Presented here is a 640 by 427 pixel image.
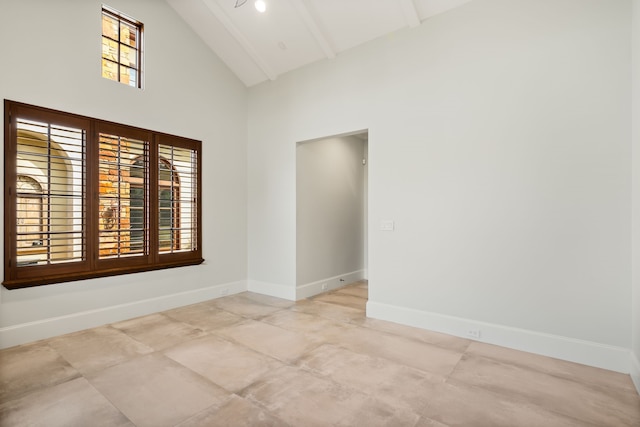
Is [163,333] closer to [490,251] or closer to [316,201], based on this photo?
[316,201]

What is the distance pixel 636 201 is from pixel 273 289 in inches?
177

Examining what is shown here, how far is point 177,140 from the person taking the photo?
4719 mm

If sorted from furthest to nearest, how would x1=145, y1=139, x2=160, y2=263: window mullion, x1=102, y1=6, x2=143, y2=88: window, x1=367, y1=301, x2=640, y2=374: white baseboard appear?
x1=145, y1=139, x2=160, y2=263: window mullion → x1=102, y1=6, x2=143, y2=88: window → x1=367, y1=301, x2=640, y2=374: white baseboard

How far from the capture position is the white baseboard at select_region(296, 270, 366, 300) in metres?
5.16

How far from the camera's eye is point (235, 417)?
215 cm

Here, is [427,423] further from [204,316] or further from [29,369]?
[29,369]

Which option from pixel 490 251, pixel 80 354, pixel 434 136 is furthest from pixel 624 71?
pixel 80 354

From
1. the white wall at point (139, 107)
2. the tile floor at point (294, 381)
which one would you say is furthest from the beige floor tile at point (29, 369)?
the white wall at point (139, 107)

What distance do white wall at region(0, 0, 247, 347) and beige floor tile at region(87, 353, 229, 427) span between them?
1.39m

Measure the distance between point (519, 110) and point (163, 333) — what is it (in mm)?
4446

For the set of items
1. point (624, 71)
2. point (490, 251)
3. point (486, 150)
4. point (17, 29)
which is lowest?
point (490, 251)

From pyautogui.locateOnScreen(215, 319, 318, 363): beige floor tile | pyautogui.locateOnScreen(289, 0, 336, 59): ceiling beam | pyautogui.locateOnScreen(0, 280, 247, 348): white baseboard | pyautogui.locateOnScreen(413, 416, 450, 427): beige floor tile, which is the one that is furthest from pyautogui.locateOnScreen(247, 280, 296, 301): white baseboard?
pyautogui.locateOnScreen(289, 0, 336, 59): ceiling beam

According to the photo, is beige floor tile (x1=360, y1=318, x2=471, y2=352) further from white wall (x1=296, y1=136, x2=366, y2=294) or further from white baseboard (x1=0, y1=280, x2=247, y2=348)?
white baseboard (x1=0, y1=280, x2=247, y2=348)

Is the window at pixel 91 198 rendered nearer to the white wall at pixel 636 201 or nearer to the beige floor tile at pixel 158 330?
the beige floor tile at pixel 158 330
